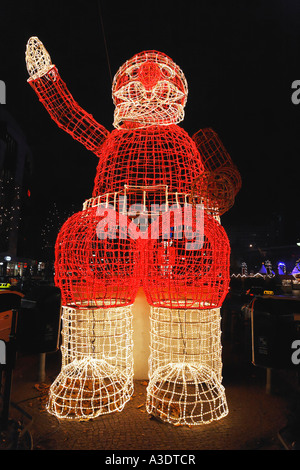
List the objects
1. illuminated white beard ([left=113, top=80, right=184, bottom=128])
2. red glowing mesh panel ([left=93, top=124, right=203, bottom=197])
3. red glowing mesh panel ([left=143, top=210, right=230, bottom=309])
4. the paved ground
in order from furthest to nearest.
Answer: illuminated white beard ([left=113, top=80, right=184, bottom=128]), red glowing mesh panel ([left=93, top=124, right=203, bottom=197]), red glowing mesh panel ([left=143, top=210, right=230, bottom=309]), the paved ground

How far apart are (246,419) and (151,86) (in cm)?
384

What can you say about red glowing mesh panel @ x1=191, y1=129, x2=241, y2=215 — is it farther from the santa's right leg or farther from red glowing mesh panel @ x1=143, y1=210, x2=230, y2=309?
the santa's right leg

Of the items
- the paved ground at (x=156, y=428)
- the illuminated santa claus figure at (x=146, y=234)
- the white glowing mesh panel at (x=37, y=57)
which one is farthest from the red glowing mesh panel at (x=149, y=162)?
the paved ground at (x=156, y=428)

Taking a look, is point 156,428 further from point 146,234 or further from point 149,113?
point 149,113

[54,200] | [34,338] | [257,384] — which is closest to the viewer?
[34,338]

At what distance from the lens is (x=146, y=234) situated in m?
3.10

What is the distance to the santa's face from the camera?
3545mm

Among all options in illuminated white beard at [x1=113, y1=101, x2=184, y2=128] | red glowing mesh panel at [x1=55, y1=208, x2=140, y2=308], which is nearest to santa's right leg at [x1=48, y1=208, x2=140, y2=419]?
red glowing mesh panel at [x1=55, y1=208, x2=140, y2=308]

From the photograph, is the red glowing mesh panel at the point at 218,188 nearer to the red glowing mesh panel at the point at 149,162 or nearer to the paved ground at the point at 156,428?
the red glowing mesh panel at the point at 149,162

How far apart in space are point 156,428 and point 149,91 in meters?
3.64

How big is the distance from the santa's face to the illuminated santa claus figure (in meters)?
0.01

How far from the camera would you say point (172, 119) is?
3754 millimetres
